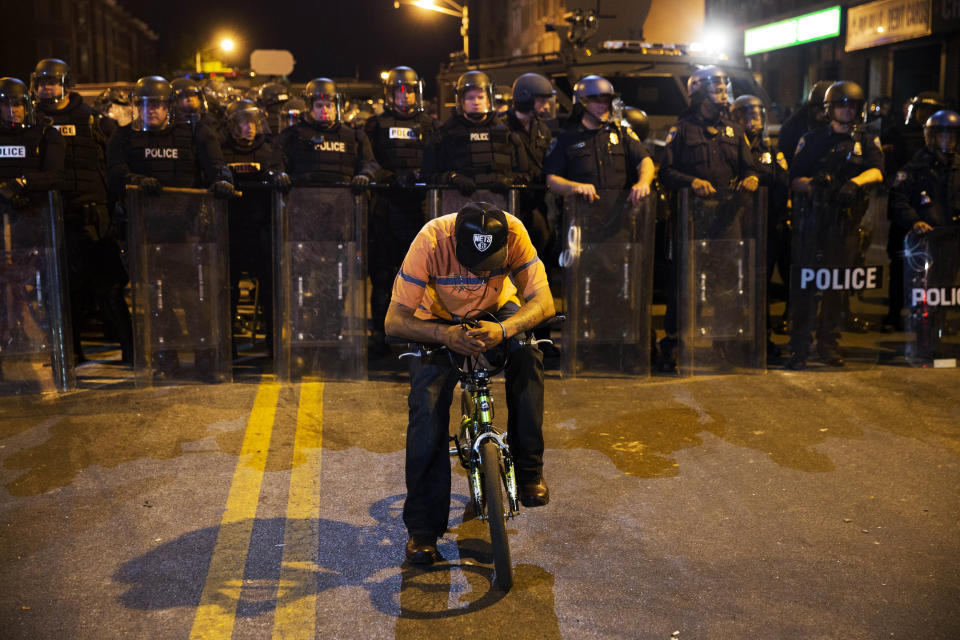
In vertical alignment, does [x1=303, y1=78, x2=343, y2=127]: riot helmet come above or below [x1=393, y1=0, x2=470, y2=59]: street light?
below

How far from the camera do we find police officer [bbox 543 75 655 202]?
8352 mm

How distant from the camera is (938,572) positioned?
15.0 ft

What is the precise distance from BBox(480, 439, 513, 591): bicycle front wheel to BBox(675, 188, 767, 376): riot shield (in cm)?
455

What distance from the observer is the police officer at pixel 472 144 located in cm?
893

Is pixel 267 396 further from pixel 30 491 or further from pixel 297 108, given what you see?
pixel 297 108

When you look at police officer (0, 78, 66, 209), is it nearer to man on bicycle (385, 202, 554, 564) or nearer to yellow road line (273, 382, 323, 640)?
yellow road line (273, 382, 323, 640)

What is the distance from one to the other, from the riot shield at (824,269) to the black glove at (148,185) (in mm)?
5250

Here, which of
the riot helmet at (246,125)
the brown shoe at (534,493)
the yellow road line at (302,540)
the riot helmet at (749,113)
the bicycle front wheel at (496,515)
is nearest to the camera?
the yellow road line at (302,540)

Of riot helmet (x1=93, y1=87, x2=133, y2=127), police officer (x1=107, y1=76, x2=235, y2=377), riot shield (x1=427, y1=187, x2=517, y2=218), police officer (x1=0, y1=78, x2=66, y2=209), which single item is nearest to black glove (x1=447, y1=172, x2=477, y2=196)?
riot shield (x1=427, y1=187, x2=517, y2=218)

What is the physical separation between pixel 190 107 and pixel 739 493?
21.6ft

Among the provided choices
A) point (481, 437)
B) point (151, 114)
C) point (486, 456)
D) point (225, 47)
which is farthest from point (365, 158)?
point (225, 47)

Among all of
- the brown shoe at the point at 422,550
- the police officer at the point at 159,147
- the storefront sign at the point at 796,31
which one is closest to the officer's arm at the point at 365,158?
the police officer at the point at 159,147

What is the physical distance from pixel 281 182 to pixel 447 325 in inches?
159

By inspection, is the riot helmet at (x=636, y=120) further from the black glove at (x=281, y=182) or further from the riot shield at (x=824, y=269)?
the black glove at (x=281, y=182)
